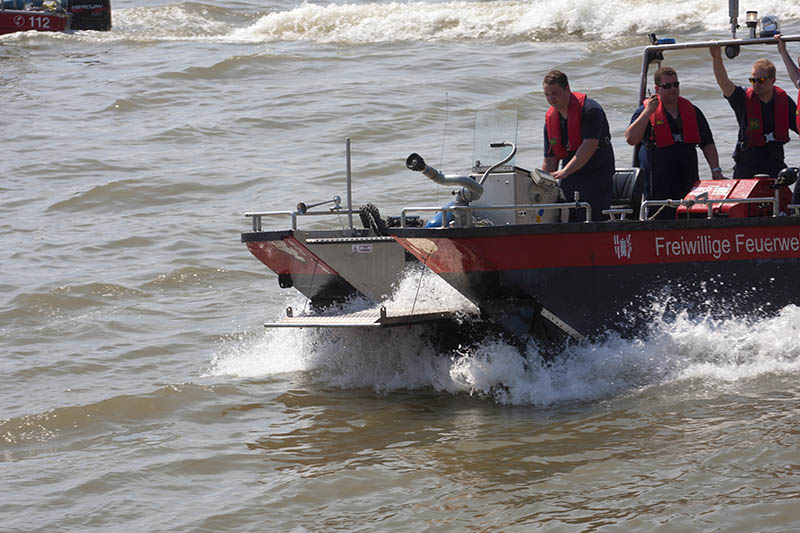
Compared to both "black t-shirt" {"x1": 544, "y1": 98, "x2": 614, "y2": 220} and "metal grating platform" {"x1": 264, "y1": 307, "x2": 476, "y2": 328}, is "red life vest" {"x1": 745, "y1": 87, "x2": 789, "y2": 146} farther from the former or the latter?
"metal grating platform" {"x1": 264, "y1": 307, "x2": 476, "y2": 328}

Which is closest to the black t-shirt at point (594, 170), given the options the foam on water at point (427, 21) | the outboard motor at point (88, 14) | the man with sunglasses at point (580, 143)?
the man with sunglasses at point (580, 143)

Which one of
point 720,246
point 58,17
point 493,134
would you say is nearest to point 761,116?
point 720,246

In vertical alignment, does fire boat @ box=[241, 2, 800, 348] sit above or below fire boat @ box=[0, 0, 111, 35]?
below

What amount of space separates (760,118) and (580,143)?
1.54 metres

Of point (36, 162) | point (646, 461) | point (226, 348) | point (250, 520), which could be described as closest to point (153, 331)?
point (226, 348)

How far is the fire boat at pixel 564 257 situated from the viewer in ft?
22.8

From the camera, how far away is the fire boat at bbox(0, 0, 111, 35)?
28.0 meters

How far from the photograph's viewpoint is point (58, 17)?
28.1m

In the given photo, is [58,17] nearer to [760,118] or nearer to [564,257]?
[760,118]

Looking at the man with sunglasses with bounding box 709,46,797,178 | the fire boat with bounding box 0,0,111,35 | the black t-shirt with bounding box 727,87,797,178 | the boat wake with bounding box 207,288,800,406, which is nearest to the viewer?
the boat wake with bounding box 207,288,800,406

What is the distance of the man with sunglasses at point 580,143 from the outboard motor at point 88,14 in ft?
74.7

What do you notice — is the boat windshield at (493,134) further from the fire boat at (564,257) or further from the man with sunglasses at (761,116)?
the man with sunglasses at (761,116)

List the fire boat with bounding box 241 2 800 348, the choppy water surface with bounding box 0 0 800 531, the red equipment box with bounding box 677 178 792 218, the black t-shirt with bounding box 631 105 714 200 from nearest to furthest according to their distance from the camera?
the choppy water surface with bounding box 0 0 800 531 < the fire boat with bounding box 241 2 800 348 < the red equipment box with bounding box 677 178 792 218 < the black t-shirt with bounding box 631 105 714 200

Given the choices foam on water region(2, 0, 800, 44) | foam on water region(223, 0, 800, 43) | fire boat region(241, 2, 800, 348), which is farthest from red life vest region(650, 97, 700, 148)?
foam on water region(223, 0, 800, 43)
